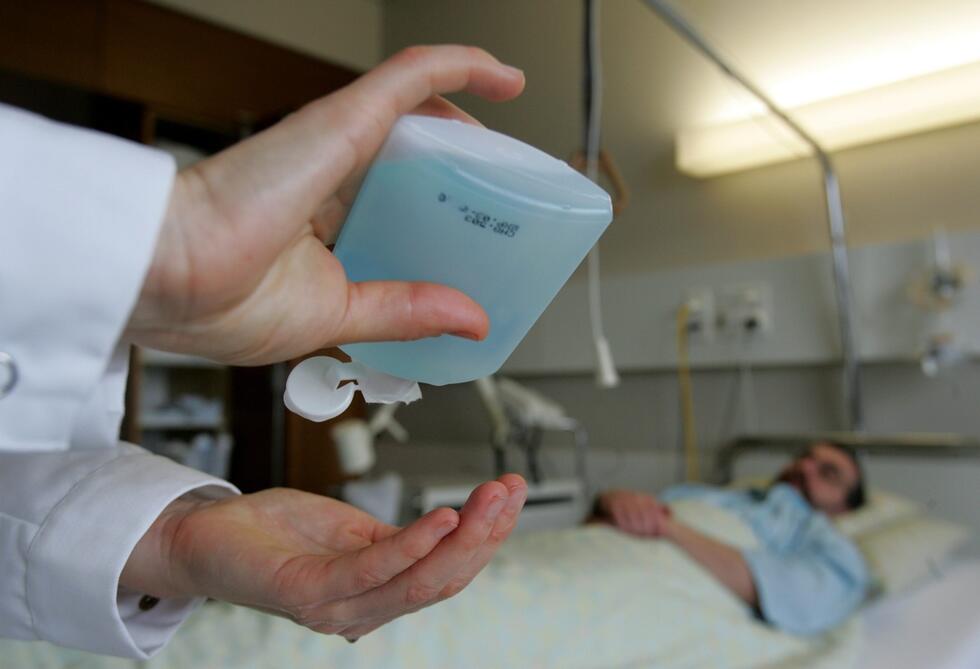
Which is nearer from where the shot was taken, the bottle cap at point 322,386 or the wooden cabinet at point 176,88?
the bottle cap at point 322,386

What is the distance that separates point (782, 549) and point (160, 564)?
1.33 metres

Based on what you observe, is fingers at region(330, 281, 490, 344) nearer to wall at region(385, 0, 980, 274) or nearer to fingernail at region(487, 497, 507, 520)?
fingernail at region(487, 497, 507, 520)

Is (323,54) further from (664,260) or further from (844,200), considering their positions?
(844,200)

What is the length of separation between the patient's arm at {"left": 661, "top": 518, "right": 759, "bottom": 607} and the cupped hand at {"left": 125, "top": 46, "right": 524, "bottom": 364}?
3.50 ft

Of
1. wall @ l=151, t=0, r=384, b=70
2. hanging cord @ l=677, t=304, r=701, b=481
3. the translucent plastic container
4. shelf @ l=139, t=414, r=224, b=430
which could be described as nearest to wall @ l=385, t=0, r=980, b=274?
hanging cord @ l=677, t=304, r=701, b=481

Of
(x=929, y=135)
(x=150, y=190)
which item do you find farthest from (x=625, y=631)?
(x=929, y=135)

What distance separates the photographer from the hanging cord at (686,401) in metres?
2.05

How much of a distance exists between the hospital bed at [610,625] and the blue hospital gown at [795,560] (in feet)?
0.13

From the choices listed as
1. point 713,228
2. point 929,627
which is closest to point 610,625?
point 929,627

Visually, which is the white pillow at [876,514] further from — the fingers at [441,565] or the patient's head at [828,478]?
the fingers at [441,565]

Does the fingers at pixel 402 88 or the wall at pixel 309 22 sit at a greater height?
the wall at pixel 309 22

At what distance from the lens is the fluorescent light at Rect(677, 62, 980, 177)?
122 centimetres

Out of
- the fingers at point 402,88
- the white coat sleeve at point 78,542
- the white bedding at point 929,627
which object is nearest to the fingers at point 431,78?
the fingers at point 402,88

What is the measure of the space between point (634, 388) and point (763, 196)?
59cm
